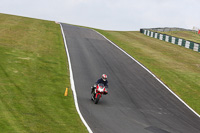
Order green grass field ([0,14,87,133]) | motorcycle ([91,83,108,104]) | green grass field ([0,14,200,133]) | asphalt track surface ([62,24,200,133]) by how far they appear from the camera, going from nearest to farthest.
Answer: green grass field ([0,14,87,133]) → green grass field ([0,14,200,133]) → asphalt track surface ([62,24,200,133]) → motorcycle ([91,83,108,104])

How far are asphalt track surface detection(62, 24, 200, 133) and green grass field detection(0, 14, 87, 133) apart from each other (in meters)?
1.01

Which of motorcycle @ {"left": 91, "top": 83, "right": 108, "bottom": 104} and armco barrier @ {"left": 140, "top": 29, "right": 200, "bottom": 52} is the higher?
armco barrier @ {"left": 140, "top": 29, "right": 200, "bottom": 52}

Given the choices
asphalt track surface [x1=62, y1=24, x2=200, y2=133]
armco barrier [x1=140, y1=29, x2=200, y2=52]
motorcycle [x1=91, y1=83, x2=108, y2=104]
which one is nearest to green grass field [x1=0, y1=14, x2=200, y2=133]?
asphalt track surface [x1=62, y1=24, x2=200, y2=133]

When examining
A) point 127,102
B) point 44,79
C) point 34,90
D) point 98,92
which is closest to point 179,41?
point 127,102

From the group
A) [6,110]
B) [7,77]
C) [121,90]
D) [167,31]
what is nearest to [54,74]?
[7,77]

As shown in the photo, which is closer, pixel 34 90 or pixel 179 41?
pixel 34 90

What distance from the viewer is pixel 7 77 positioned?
19031 millimetres

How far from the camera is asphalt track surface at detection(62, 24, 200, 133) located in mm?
14344

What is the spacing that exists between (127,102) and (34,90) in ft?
18.5

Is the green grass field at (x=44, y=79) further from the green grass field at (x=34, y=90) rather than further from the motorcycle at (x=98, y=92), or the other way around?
the motorcycle at (x=98, y=92)

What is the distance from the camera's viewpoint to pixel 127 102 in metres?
18.0

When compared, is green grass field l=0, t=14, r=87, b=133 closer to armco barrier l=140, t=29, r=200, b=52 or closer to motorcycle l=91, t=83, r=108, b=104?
motorcycle l=91, t=83, r=108, b=104

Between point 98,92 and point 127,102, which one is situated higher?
point 98,92

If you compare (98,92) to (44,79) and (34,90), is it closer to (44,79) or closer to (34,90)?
(34,90)
